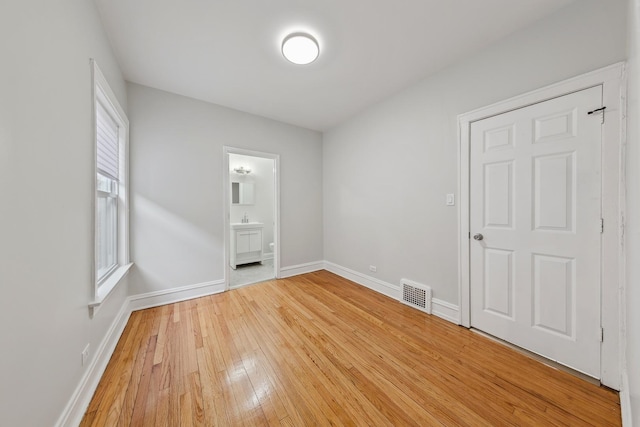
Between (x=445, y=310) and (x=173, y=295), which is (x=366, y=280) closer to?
(x=445, y=310)

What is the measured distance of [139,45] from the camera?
198cm

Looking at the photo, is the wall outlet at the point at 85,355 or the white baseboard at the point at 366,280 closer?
the wall outlet at the point at 85,355

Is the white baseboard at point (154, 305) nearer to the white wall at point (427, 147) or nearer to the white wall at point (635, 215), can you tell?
the white wall at point (427, 147)

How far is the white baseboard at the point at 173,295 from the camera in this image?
101 inches

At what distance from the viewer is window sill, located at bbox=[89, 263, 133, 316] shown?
150 cm

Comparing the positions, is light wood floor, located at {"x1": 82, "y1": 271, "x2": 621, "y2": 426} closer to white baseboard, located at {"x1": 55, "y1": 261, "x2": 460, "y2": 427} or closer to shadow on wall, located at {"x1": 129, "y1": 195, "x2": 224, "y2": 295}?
white baseboard, located at {"x1": 55, "y1": 261, "x2": 460, "y2": 427}

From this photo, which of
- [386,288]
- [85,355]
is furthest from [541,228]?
[85,355]

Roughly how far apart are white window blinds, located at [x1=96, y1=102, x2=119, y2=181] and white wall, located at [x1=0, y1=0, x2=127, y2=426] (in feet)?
1.51

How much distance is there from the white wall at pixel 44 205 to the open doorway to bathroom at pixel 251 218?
221 cm

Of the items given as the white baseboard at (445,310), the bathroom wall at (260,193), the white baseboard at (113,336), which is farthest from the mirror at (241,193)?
the white baseboard at (445,310)

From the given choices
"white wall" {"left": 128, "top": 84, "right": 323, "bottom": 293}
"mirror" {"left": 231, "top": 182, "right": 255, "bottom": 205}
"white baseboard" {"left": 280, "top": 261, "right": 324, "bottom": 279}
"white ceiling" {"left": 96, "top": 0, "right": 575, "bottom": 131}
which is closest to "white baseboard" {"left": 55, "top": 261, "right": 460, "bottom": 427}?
"white baseboard" {"left": 280, "top": 261, "right": 324, "bottom": 279}

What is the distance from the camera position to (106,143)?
2006 millimetres

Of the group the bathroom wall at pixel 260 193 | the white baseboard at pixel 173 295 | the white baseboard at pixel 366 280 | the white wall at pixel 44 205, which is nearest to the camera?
the white wall at pixel 44 205

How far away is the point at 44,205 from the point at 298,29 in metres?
2.04
